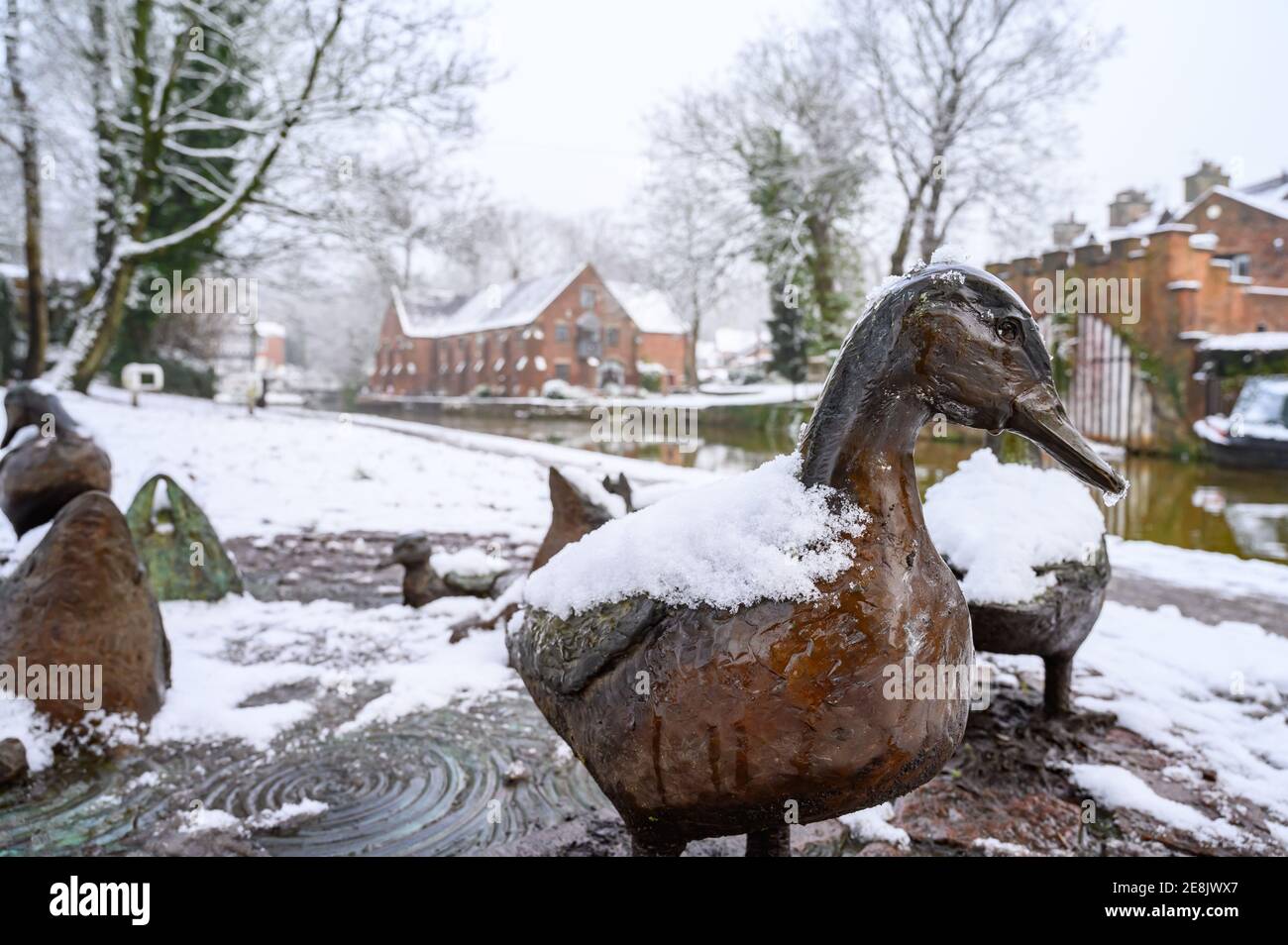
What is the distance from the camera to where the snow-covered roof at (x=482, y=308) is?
39406 mm

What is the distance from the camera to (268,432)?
11969 mm

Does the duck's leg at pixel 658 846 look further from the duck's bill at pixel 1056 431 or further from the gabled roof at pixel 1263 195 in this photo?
the gabled roof at pixel 1263 195

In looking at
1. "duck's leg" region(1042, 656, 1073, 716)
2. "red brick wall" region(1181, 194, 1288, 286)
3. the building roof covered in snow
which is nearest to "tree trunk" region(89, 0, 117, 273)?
"duck's leg" region(1042, 656, 1073, 716)

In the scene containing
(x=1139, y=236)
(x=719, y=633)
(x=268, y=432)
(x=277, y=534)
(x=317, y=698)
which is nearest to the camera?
(x=719, y=633)

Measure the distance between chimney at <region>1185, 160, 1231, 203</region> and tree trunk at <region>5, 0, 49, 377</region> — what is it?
31.3 m

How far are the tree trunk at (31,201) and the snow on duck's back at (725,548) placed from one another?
13.3 metres

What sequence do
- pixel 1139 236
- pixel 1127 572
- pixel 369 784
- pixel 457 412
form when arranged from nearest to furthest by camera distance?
pixel 369 784 → pixel 1127 572 → pixel 1139 236 → pixel 457 412

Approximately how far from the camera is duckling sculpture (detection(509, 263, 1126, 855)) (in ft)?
4.99

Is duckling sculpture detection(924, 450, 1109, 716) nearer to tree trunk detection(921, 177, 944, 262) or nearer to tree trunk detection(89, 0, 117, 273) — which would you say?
tree trunk detection(89, 0, 117, 273)
